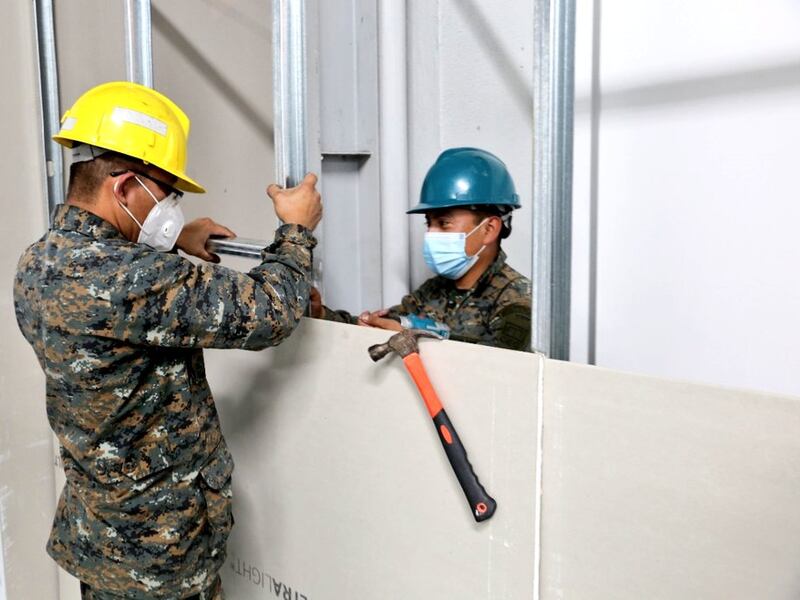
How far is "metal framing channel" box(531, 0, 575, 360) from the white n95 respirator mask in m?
0.75

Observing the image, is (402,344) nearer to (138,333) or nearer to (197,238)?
(138,333)

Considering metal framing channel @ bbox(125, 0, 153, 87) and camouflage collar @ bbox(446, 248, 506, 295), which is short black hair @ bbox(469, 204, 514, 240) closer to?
camouflage collar @ bbox(446, 248, 506, 295)

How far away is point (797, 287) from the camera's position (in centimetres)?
139

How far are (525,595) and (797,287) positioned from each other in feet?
2.69

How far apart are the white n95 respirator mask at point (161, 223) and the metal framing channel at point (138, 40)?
0.68 metres

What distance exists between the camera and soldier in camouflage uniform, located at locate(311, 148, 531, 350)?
5.67 ft

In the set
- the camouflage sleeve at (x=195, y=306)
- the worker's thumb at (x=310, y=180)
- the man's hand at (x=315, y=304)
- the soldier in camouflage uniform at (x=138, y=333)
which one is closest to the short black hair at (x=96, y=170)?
the soldier in camouflage uniform at (x=138, y=333)

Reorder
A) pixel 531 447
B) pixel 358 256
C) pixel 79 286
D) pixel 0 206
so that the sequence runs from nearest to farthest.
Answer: pixel 531 447 < pixel 79 286 < pixel 358 256 < pixel 0 206

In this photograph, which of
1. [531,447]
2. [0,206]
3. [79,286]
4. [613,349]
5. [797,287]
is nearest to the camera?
[531,447]

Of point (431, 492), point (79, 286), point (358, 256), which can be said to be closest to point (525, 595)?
point (431, 492)

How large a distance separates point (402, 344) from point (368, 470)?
1.05 feet

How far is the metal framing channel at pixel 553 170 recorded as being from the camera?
→ 107cm

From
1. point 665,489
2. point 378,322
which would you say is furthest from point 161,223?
point 665,489

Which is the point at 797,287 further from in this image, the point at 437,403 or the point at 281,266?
the point at 281,266
